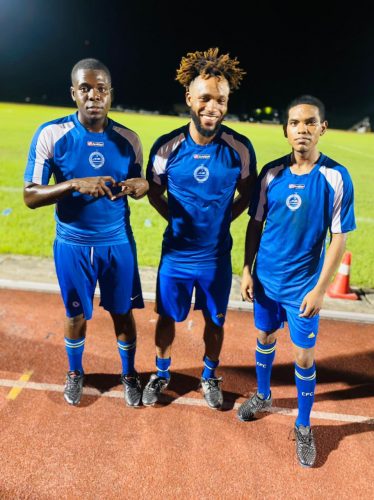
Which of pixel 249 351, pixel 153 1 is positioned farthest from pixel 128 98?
pixel 249 351

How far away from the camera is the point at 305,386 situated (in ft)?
9.88

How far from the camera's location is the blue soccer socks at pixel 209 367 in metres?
3.54

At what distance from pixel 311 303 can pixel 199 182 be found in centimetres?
106

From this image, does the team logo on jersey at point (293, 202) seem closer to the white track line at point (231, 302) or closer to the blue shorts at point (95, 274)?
the blue shorts at point (95, 274)

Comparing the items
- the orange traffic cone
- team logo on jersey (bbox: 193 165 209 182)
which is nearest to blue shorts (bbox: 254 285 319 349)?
team logo on jersey (bbox: 193 165 209 182)

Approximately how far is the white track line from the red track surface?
1.79 ft

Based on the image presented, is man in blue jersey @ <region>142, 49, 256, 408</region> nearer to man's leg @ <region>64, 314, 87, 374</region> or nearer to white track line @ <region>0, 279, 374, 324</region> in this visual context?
man's leg @ <region>64, 314, 87, 374</region>

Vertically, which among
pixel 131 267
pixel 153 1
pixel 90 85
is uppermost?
pixel 153 1

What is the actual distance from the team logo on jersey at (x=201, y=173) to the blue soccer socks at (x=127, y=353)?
135 centimetres

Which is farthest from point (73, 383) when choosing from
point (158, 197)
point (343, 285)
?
point (343, 285)

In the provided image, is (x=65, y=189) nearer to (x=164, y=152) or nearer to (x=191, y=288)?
(x=164, y=152)

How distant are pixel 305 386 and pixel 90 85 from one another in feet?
7.92

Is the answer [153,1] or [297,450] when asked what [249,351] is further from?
[153,1]

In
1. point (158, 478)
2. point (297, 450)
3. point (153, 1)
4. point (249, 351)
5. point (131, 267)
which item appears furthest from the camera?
point (153, 1)
